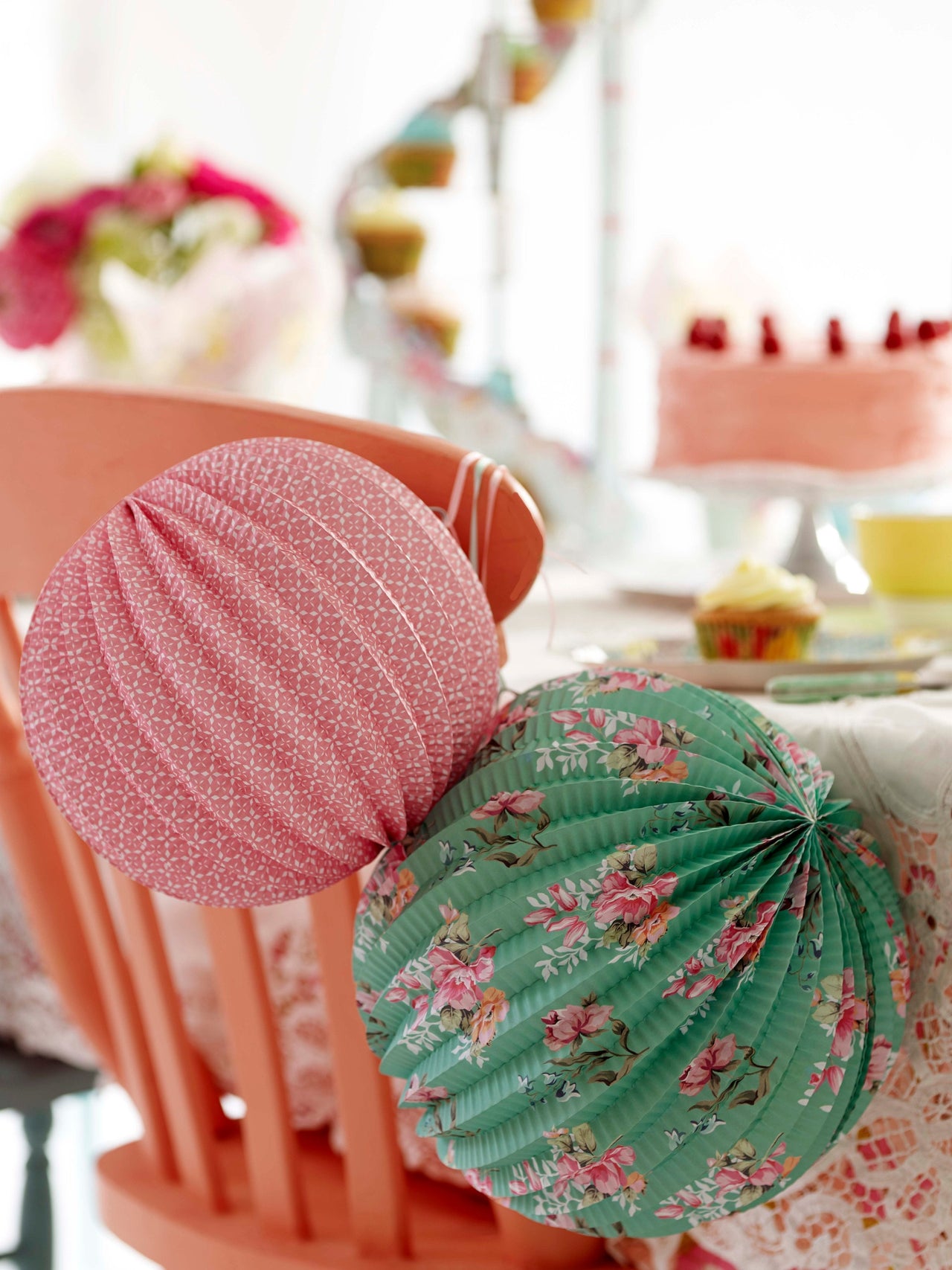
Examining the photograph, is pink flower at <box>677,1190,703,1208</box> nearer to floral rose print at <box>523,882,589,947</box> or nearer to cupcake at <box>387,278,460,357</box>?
floral rose print at <box>523,882,589,947</box>

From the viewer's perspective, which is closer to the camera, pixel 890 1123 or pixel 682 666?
pixel 890 1123

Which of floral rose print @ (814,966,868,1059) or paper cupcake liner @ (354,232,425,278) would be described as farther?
paper cupcake liner @ (354,232,425,278)

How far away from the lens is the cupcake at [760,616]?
2.52 ft

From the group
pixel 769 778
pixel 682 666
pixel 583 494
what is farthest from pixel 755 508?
pixel 769 778

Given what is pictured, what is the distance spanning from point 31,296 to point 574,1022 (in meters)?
1.22

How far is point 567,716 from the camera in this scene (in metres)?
0.47

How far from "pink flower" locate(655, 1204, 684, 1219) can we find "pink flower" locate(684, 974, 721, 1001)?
0.09 metres

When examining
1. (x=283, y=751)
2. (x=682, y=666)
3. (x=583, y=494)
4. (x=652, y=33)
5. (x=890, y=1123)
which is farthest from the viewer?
(x=652, y=33)

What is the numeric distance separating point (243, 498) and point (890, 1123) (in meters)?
0.36

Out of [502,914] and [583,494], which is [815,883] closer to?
[502,914]

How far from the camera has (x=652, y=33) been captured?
2.54 meters

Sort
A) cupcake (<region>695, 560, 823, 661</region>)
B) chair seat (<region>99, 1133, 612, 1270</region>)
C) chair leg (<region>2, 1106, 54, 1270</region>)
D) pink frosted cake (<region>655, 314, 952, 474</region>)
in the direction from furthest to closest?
chair leg (<region>2, 1106, 54, 1270</region>)
pink frosted cake (<region>655, 314, 952, 474</region>)
cupcake (<region>695, 560, 823, 661</region>)
chair seat (<region>99, 1133, 612, 1270</region>)

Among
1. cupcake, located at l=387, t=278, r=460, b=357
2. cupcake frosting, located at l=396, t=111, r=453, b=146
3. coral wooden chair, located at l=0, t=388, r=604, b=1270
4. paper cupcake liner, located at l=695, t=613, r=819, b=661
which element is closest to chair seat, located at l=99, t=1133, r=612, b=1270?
coral wooden chair, located at l=0, t=388, r=604, b=1270

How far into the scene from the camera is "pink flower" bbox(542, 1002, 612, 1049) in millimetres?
423
